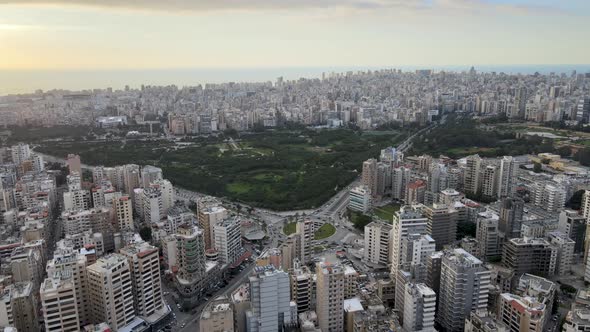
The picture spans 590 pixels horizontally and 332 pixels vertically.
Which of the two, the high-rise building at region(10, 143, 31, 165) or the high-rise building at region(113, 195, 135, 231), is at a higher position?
the high-rise building at region(10, 143, 31, 165)

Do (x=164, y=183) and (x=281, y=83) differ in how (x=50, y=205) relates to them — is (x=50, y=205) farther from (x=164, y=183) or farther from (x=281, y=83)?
(x=281, y=83)

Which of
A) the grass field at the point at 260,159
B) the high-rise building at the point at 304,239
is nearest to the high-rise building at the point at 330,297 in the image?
the high-rise building at the point at 304,239

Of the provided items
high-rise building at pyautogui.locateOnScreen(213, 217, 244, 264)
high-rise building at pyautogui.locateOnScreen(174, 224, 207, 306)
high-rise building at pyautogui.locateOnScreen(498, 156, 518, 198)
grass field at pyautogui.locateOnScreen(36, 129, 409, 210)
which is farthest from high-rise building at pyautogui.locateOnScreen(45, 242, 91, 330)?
high-rise building at pyautogui.locateOnScreen(498, 156, 518, 198)

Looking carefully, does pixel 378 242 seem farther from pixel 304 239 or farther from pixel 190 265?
pixel 190 265

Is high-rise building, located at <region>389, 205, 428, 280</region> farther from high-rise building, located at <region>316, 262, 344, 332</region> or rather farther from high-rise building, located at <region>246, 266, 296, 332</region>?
high-rise building, located at <region>246, 266, 296, 332</region>

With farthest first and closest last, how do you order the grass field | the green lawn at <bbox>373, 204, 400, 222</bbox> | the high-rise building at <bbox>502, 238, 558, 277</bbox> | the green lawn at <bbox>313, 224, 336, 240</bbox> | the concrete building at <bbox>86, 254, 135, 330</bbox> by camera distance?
the grass field
the green lawn at <bbox>373, 204, 400, 222</bbox>
the green lawn at <bbox>313, 224, 336, 240</bbox>
the high-rise building at <bbox>502, 238, 558, 277</bbox>
the concrete building at <bbox>86, 254, 135, 330</bbox>

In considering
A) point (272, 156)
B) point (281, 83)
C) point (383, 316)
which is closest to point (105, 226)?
point (383, 316)

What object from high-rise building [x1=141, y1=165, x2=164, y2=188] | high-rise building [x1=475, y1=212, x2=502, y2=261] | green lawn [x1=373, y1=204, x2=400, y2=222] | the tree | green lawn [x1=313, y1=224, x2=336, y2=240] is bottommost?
green lawn [x1=313, y1=224, x2=336, y2=240]
